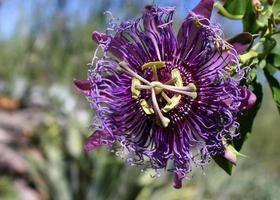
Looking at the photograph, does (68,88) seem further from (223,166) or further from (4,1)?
(223,166)

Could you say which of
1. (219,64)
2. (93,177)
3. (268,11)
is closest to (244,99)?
(219,64)

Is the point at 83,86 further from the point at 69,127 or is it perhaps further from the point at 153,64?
the point at 69,127

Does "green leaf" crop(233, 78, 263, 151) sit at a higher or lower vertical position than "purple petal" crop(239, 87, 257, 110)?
lower

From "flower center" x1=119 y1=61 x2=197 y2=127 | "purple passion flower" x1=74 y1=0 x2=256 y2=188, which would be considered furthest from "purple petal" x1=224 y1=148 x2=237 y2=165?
"flower center" x1=119 y1=61 x2=197 y2=127

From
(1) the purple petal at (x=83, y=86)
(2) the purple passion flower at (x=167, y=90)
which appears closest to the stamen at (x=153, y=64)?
(2) the purple passion flower at (x=167, y=90)

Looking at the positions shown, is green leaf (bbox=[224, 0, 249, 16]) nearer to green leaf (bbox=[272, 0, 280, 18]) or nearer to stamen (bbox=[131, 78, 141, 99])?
green leaf (bbox=[272, 0, 280, 18])
